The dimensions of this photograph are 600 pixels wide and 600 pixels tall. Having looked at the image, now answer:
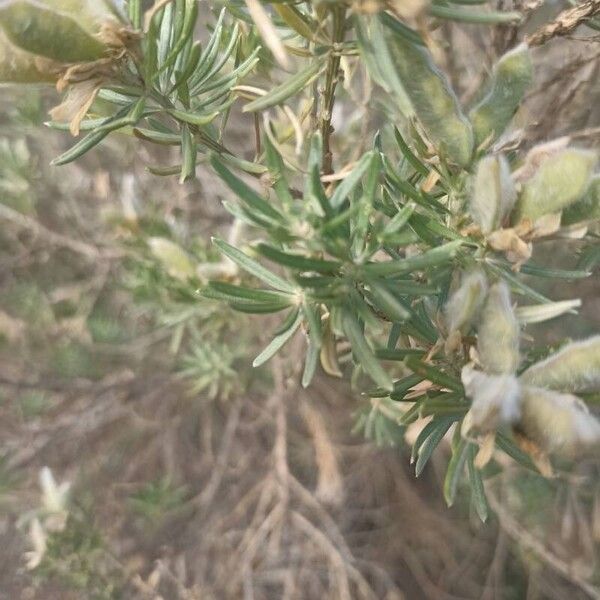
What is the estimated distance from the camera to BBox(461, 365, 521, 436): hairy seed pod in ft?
1.48

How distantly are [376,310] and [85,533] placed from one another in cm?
114

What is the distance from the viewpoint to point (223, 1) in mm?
595

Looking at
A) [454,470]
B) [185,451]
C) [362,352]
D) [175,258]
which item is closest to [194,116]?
[362,352]

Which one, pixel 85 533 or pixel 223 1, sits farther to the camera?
pixel 85 533

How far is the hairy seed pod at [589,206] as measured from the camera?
0.53m

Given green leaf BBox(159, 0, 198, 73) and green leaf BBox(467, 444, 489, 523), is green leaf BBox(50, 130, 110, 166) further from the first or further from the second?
green leaf BBox(467, 444, 489, 523)

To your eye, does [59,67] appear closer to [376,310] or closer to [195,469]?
[376,310]

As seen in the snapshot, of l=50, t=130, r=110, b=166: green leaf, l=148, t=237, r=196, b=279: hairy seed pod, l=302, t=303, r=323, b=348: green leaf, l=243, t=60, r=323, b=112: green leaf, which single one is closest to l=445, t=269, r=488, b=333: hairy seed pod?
l=302, t=303, r=323, b=348: green leaf

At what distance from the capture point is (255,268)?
63 centimetres

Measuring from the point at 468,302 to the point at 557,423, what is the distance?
10 centimetres

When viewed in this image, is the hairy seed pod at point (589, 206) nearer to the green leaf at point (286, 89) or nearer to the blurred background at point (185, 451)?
the green leaf at point (286, 89)

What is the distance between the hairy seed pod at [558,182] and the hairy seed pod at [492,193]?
0.02 metres

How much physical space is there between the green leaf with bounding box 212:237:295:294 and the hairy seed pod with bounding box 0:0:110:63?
19 centimetres

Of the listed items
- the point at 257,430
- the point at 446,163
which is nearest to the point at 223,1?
the point at 446,163
